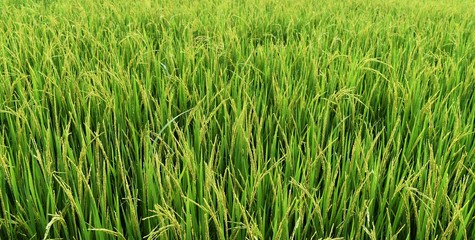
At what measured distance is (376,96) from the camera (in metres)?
1.15

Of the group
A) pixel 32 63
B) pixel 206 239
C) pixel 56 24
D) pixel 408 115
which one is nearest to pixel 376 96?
pixel 408 115

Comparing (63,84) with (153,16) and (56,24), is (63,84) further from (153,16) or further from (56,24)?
(153,16)

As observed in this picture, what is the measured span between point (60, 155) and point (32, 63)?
2.31 feet

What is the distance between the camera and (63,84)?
3.53 ft

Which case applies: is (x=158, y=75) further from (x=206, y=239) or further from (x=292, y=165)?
(x=206, y=239)

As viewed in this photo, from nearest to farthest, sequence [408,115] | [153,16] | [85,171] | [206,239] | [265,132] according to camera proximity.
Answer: [206,239] < [85,171] < [265,132] < [408,115] < [153,16]

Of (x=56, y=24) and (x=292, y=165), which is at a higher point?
(x=56, y=24)

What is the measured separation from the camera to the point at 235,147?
0.84m

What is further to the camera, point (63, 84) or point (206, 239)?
point (63, 84)

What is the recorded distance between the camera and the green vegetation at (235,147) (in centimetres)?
62

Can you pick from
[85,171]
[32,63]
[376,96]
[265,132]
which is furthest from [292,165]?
[32,63]

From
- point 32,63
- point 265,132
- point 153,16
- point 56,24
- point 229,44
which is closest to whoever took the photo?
point 265,132

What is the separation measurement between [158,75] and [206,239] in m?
0.76

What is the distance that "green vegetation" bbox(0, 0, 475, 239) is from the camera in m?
0.62
